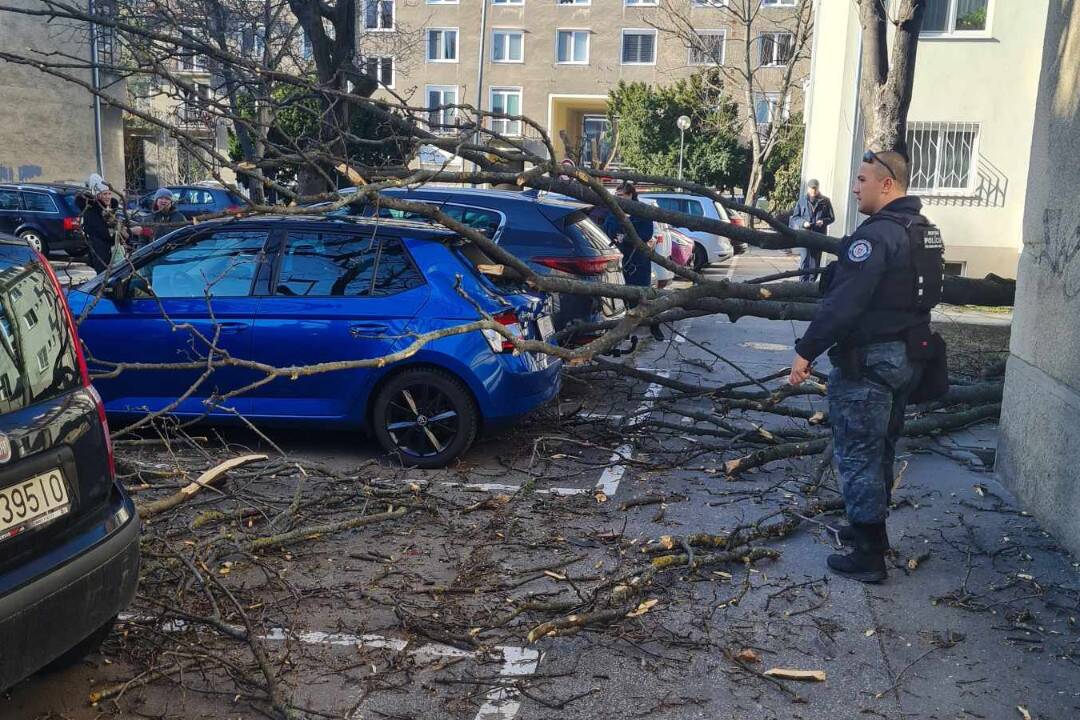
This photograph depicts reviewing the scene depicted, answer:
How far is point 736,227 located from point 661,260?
1.14 meters

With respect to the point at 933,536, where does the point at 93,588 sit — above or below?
above

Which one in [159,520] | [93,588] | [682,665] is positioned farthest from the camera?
[159,520]

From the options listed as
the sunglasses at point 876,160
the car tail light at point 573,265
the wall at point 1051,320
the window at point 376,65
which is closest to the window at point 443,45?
the window at point 376,65

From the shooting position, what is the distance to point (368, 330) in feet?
22.9

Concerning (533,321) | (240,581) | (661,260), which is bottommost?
(240,581)

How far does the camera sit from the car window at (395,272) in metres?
7.07

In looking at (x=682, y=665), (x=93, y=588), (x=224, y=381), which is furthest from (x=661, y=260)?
(x=93, y=588)

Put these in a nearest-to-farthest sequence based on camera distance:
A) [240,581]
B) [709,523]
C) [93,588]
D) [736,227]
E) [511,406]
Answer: [93,588], [240,581], [709,523], [511,406], [736,227]

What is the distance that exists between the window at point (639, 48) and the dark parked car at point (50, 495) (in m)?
48.7

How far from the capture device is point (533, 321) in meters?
7.43

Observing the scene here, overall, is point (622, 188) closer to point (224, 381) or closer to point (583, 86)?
point (224, 381)

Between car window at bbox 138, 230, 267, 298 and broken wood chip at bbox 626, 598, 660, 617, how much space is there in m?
3.86

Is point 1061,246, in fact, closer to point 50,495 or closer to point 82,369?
point 82,369

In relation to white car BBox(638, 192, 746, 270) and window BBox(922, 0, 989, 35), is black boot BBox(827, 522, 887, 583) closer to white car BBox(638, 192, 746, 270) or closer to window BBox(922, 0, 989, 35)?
window BBox(922, 0, 989, 35)
